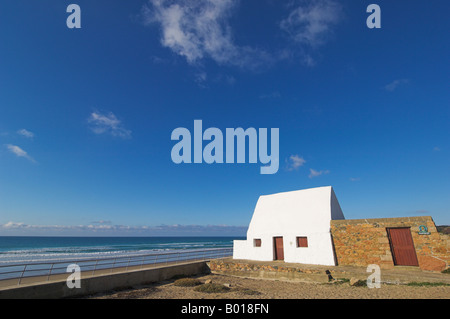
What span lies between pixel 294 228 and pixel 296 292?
650 cm

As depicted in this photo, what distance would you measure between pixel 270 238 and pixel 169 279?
783 centimetres

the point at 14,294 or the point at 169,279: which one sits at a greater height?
the point at 14,294

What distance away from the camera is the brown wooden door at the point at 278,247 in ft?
54.0

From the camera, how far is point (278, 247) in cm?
1670

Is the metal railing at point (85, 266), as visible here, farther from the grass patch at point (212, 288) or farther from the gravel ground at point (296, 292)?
the grass patch at point (212, 288)

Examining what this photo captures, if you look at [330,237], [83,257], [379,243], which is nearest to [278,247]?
[330,237]

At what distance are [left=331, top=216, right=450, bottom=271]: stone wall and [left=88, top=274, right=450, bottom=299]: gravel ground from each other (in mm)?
3020

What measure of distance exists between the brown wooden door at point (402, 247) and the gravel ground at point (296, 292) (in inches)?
133

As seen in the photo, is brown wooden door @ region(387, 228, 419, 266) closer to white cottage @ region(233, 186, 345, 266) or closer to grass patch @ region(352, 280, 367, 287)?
white cottage @ region(233, 186, 345, 266)

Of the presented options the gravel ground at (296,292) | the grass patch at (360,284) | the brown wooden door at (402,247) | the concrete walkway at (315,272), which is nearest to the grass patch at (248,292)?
the gravel ground at (296,292)

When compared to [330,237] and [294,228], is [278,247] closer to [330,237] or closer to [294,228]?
[294,228]
